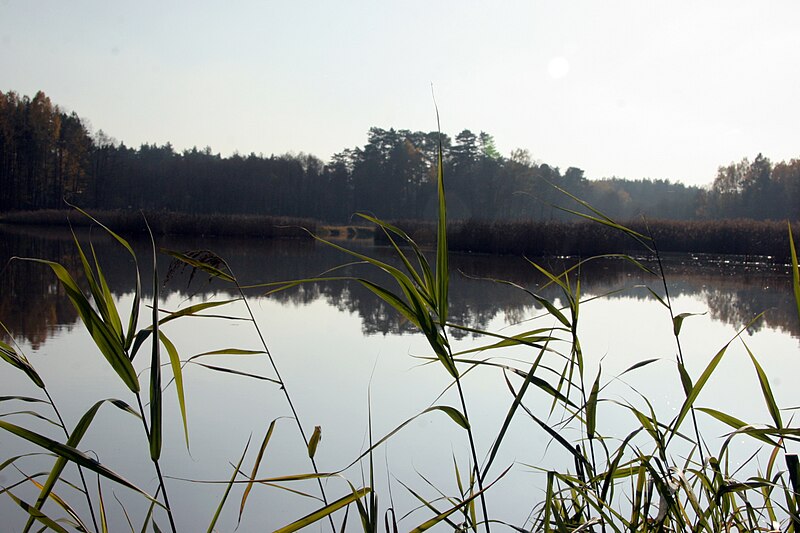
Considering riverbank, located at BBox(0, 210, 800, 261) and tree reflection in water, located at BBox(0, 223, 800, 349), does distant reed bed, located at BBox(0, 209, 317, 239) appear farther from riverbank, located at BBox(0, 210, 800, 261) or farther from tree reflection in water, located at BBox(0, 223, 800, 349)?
tree reflection in water, located at BBox(0, 223, 800, 349)

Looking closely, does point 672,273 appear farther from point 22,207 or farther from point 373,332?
point 22,207

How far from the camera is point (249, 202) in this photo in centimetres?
4006

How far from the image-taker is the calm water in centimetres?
237

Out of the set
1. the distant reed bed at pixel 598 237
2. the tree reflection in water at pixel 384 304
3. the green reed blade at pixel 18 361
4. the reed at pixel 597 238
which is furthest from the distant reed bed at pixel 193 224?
the green reed blade at pixel 18 361

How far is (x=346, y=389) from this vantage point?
3.57m

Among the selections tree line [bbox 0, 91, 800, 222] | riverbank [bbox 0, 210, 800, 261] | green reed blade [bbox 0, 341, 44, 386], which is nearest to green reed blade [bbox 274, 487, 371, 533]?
green reed blade [bbox 0, 341, 44, 386]

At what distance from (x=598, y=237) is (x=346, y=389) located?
1189 cm

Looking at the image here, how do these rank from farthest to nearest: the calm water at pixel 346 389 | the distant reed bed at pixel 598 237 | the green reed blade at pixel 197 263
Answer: the distant reed bed at pixel 598 237 → the calm water at pixel 346 389 → the green reed blade at pixel 197 263

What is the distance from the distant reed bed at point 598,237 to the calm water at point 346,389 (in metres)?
7.11

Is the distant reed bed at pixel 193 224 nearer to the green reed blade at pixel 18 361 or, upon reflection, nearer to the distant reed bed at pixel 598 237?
the distant reed bed at pixel 598 237

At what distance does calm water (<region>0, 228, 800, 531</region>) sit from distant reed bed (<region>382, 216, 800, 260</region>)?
7110 mm

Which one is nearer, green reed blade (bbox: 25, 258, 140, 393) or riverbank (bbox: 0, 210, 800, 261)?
green reed blade (bbox: 25, 258, 140, 393)

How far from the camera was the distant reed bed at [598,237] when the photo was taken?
14688 millimetres

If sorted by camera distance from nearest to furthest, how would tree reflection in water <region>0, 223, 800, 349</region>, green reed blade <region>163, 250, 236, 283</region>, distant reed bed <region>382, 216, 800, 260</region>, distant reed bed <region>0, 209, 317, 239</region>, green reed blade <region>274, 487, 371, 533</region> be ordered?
green reed blade <region>274, 487, 371, 533</region>, green reed blade <region>163, 250, 236, 283</region>, tree reflection in water <region>0, 223, 800, 349</region>, distant reed bed <region>382, 216, 800, 260</region>, distant reed bed <region>0, 209, 317, 239</region>
